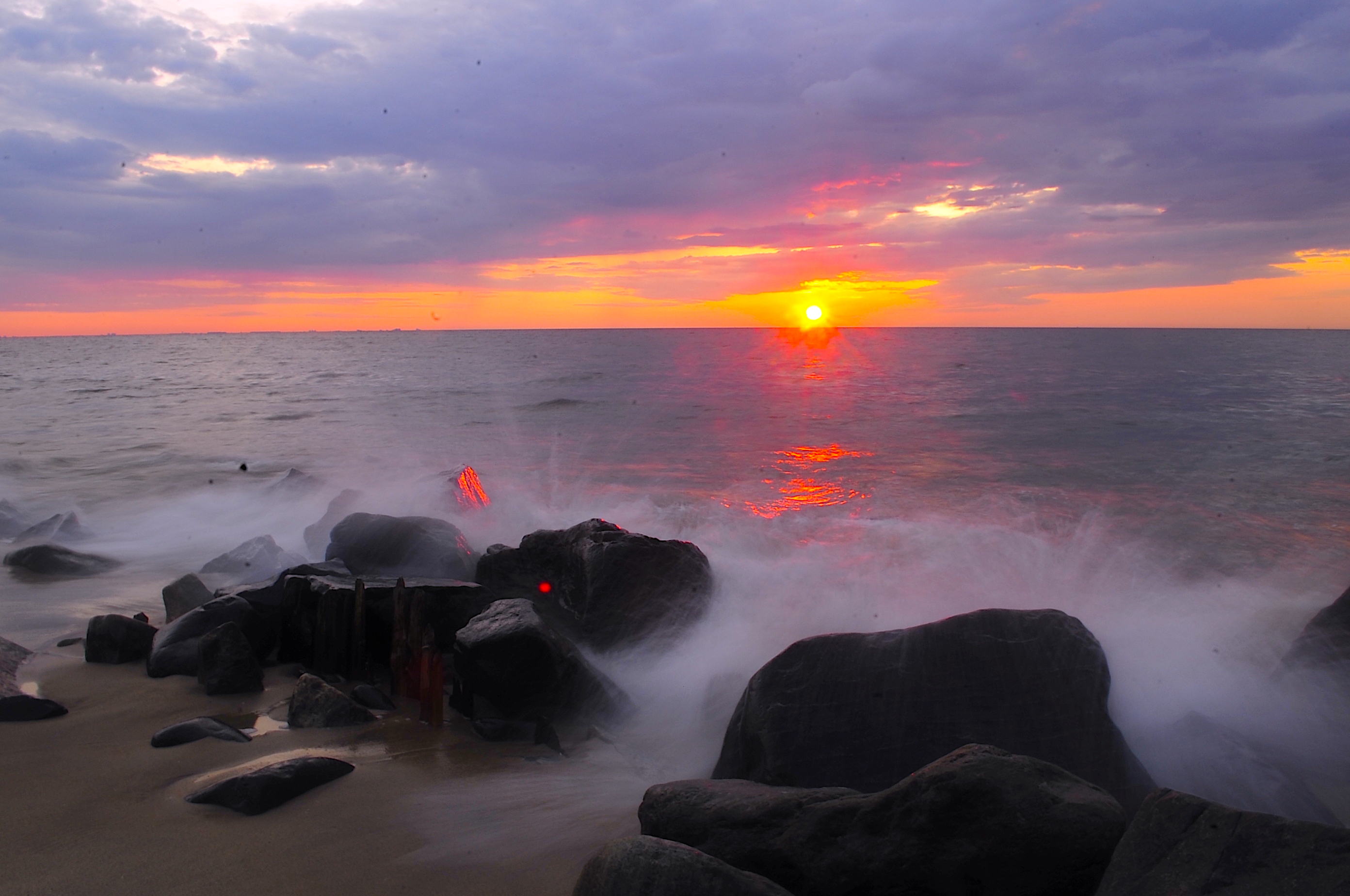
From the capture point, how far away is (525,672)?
444cm

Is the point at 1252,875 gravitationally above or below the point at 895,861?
above

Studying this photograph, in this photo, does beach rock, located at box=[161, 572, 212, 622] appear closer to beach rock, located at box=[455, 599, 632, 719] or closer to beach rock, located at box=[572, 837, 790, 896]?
beach rock, located at box=[455, 599, 632, 719]

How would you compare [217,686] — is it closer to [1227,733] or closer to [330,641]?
[330,641]

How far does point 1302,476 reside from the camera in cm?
1271

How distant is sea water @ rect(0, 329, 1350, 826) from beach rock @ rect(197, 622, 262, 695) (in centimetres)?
198

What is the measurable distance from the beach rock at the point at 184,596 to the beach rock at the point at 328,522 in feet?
5.95

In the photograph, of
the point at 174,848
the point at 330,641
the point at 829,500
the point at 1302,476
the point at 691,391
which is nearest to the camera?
the point at 174,848

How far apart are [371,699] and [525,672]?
952 millimetres

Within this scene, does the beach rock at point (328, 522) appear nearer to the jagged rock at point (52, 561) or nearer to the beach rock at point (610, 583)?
the jagged rock at point (52, 561)

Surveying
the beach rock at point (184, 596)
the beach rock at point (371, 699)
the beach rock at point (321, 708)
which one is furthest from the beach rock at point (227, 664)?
the beach rock at point (184, 596)

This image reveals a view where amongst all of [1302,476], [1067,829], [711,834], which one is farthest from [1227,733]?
[1302,476]

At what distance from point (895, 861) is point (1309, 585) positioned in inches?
270

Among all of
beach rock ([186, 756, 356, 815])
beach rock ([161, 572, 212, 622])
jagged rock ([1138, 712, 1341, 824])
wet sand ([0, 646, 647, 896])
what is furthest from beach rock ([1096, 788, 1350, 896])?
beach rock ([161, 572, 212, 622])

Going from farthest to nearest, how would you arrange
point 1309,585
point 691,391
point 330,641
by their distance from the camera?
point 691,391, point 1309,585, point 330,641
